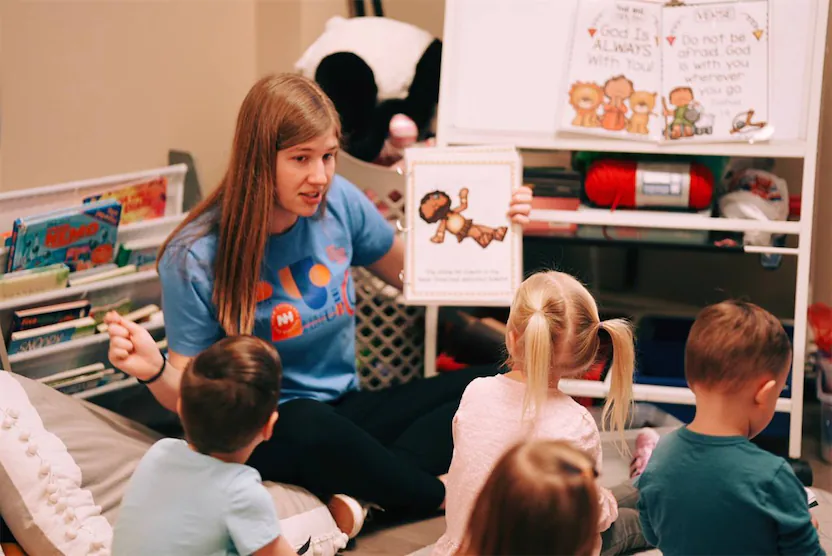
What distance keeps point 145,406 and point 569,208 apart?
111 centimetres

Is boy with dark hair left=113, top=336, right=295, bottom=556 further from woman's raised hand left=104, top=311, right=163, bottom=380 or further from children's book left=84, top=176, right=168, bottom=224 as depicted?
children's book left=84, top=176, right=168, bottom=224

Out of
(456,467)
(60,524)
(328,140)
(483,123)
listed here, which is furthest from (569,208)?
(60,524)

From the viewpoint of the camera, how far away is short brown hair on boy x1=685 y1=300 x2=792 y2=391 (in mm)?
1321

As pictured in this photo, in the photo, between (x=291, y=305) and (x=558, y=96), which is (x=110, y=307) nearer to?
(x=291, y=305)

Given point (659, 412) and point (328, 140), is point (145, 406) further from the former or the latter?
point (659, 412)

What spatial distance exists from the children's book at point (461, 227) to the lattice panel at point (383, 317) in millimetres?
266

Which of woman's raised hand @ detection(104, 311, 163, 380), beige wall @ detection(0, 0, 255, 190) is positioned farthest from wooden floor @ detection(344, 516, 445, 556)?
beige wall @ detection(0, 0, 255, 190)

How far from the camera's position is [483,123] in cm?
226

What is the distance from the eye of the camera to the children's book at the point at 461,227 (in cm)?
209

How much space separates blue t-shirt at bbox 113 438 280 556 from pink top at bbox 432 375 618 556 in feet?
1.02

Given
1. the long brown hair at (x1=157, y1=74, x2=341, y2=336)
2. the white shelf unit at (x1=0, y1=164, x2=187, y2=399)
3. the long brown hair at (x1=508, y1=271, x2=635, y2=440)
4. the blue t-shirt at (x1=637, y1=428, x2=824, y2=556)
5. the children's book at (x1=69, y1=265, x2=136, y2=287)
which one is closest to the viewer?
the blue t-shirt at (x1=637, y1=428, x2=824, y2=556)

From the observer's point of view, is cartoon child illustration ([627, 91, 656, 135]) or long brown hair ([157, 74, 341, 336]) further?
cartoon child illustration ([627, 91, 656, 135])

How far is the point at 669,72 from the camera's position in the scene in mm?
2203

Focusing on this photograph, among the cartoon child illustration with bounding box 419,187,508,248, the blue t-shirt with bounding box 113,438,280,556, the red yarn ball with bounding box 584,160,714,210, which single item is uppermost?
the red yarn ball with bounding box 584,160,714,210
